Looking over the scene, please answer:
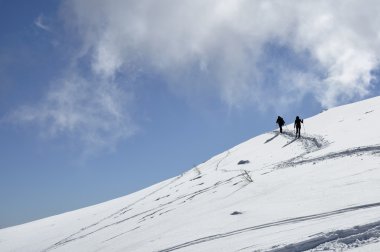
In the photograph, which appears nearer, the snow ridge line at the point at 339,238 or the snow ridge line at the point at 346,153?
the snow ridge line at the point at 339,238

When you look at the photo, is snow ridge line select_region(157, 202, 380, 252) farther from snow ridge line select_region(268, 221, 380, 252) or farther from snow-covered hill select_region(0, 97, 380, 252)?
snow ridge line select_region(268, 221, 380, 252)

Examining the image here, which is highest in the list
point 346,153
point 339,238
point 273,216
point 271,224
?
point 346,153

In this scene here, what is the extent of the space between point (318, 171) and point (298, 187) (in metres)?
2.22

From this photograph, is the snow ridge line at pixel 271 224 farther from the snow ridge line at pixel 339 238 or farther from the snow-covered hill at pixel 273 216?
the snow ridge line at pixel 339 238

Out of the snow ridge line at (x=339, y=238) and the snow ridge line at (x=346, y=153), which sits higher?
the snow ridge line at (x=346, y=153)

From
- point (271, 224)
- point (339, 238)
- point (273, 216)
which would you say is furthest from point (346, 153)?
point (339, 238)

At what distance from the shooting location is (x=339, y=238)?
788cm

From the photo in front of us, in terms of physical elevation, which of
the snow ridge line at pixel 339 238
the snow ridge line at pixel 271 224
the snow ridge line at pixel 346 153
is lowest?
the snow ridge line at pixel 339 238

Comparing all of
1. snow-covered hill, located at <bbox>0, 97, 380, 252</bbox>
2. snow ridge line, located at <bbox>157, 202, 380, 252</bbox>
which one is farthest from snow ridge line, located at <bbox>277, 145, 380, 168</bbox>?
snow ridge line, located at <bbox>157, 202, 380, 252</bbox>

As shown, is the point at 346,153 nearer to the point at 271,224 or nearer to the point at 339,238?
the point at 271,224

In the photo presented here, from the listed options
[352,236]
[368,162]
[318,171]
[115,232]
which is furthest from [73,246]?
[352,236]

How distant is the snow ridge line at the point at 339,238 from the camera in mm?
7723

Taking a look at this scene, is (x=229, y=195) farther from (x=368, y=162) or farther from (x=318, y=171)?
(x=368, y=162)

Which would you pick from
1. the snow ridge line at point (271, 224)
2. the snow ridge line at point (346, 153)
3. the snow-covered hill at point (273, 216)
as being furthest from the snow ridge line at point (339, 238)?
the snow ridge line at point (346, 153)
